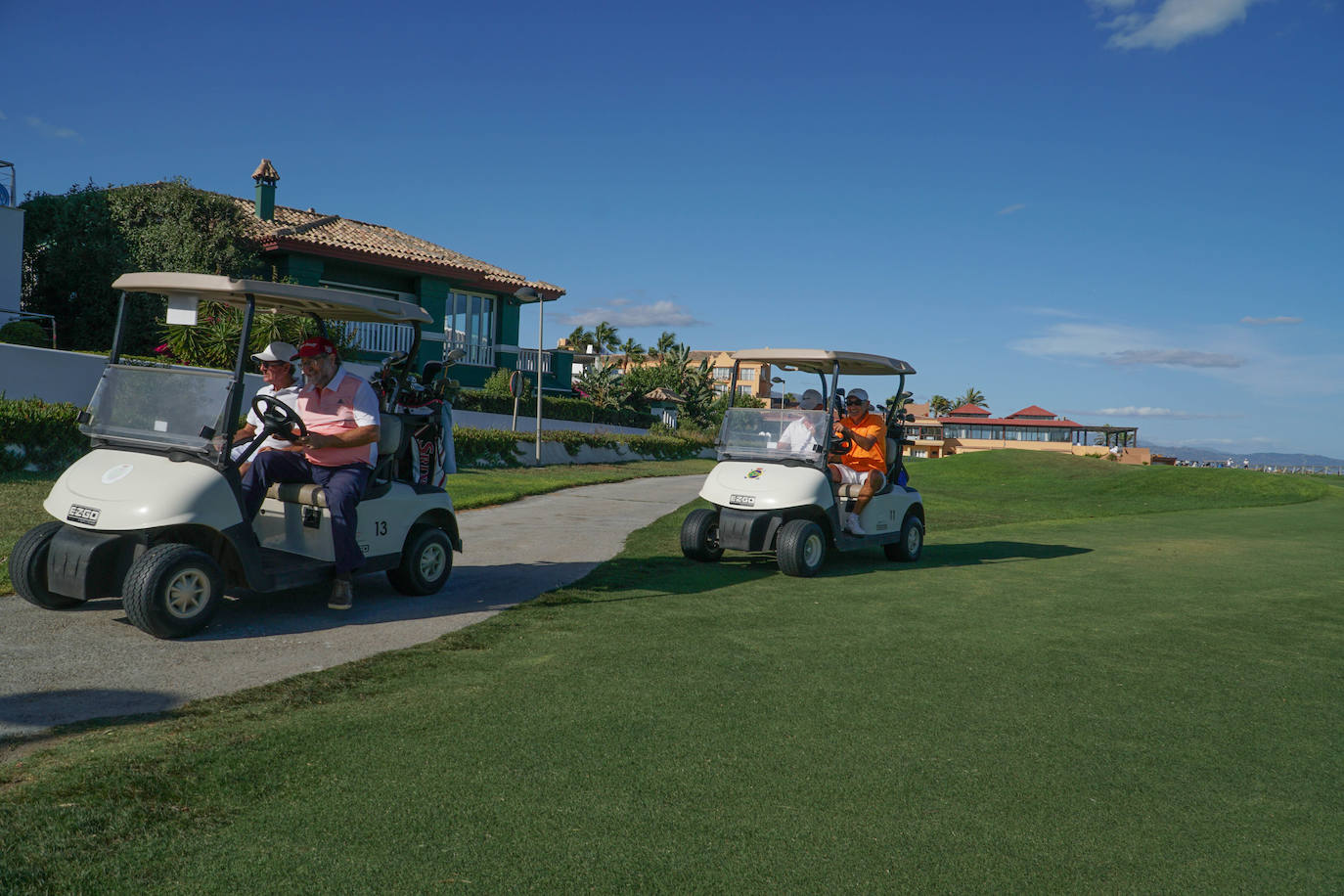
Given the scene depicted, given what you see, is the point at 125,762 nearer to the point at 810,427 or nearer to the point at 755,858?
the point at 755,858

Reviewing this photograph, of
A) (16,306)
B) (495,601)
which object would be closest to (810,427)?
(495,601)

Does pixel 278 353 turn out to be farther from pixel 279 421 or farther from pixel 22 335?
pixel 22 335

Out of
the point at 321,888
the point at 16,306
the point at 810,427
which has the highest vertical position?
the point at 16,306

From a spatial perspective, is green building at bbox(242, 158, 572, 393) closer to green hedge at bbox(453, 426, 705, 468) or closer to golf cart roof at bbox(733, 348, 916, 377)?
green hedge at bbox(453, 426, 705, 468)

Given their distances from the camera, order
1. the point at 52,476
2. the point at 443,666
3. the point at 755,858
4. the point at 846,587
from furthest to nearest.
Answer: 1. the point at 52,476
2. the point at 846,587
3. the point at 443,666
4. the point at 755,858

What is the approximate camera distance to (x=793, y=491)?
9156 mm

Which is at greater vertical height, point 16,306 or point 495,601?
point 16,306

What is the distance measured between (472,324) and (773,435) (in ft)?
78.5

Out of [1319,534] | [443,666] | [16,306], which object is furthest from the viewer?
[16,306]

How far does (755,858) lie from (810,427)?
6843mm

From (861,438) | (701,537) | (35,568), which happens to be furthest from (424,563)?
(861,438)

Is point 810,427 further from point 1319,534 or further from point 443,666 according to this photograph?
point 1319,534

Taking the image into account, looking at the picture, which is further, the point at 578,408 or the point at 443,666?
the point at 578,408

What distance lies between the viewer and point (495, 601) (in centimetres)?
730
